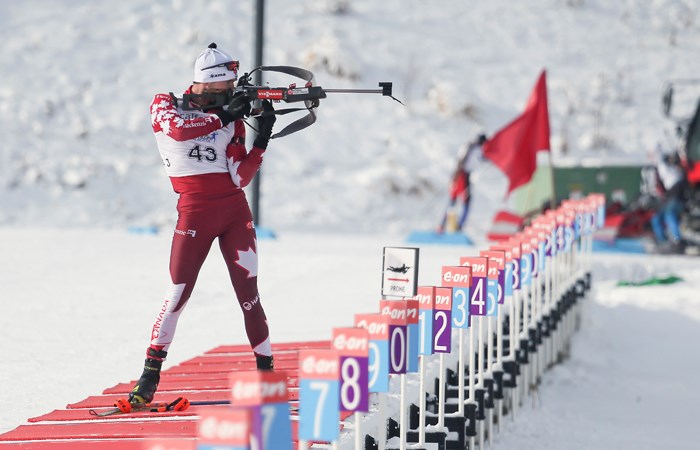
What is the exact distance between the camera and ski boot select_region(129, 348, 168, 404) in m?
5.85

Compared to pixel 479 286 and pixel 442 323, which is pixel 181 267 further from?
pixel 479 286

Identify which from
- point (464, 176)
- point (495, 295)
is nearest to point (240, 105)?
point (495, 295)

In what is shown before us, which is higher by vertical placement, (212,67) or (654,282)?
(212,67)

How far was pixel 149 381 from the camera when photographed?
587 cm

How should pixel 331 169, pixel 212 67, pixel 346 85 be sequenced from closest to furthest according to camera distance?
1. pixel 212 67
2. pixel 331 169
3. pixel 346 85

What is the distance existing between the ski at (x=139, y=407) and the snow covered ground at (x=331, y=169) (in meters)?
0.58

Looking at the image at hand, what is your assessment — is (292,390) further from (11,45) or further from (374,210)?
(11,45)

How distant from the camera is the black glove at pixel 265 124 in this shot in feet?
19.4

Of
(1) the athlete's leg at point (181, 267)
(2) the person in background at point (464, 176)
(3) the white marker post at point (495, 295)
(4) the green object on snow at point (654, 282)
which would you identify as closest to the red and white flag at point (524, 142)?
(2) the person in background at point (464, 176)

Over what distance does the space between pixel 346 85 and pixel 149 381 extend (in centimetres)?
2126

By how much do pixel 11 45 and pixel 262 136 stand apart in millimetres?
23690

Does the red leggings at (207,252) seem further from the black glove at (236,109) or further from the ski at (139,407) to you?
the black glove at (236,109)

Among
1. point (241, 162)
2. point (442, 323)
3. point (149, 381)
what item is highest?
point (241, 162)

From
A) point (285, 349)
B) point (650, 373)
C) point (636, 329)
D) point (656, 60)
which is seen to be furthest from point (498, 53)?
point (285, 349)
